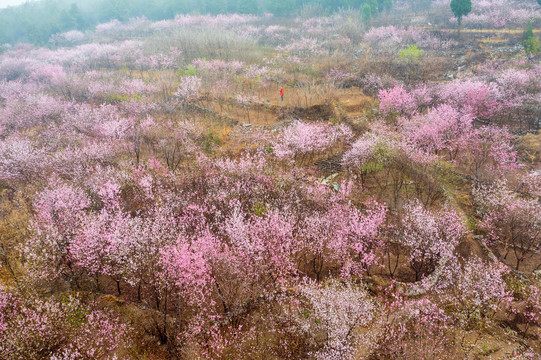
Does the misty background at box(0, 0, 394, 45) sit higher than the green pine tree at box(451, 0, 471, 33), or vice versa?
the misty background at box(0, 0, 394, 45)

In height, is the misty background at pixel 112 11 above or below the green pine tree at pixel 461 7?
above

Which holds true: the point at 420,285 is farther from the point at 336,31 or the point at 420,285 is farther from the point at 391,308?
the point at 336,31

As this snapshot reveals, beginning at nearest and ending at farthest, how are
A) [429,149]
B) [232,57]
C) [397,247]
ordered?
[397,247] → [429,149] → [232,57]

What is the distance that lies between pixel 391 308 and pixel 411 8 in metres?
83.6

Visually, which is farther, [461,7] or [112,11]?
[112,11]

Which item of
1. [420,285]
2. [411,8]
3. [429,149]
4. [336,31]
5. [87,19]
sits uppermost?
[87,19]

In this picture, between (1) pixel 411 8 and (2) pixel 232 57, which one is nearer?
(2) pixel 232 57

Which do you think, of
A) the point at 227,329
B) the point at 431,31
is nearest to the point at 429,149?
the point at 227,329

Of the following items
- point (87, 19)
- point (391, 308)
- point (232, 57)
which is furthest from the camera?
point (87, 19)

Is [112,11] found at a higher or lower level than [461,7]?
higher

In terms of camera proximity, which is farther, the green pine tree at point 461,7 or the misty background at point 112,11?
the misty background at point 112,11

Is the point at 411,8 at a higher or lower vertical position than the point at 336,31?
higher

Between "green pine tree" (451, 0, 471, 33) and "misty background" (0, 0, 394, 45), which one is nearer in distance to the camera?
"green pine tree" (451, 0, 471, 33)

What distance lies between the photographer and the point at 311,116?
31391mm
